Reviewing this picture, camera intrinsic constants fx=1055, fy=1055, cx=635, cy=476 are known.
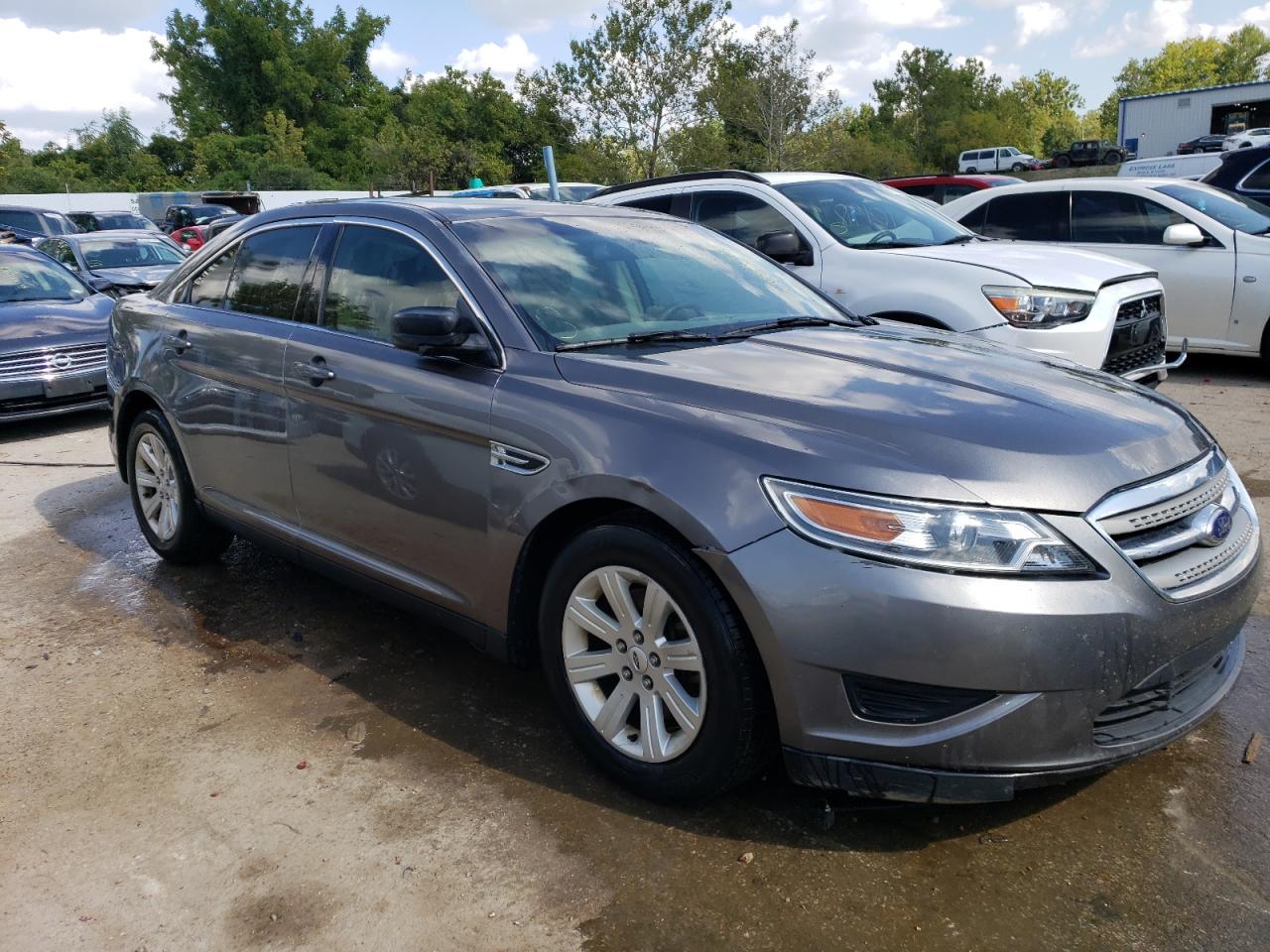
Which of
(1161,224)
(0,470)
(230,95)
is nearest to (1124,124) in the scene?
(1161,224)

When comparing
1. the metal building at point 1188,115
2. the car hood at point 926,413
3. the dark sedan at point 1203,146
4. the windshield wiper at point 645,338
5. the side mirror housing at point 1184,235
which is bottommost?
the car hood at point 926,413

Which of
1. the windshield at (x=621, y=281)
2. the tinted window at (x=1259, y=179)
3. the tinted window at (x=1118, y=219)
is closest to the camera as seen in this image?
the windshield at (x=621, y=281)

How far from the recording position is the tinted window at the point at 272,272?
4.18m

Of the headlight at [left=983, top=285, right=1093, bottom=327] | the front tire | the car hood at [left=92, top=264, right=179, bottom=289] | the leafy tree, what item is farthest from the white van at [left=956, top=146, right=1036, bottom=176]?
the front tire

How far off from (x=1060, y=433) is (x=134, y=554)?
4671 millimetres

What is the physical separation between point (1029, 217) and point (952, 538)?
796cm

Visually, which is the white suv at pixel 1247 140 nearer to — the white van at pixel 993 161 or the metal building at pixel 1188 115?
the metal building at pixel 1188 115

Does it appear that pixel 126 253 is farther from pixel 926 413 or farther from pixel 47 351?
pixel 926 413

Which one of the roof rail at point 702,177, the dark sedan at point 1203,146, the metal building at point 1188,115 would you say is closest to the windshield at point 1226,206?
the roof rail at point 702,177

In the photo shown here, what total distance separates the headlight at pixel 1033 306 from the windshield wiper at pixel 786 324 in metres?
2.65

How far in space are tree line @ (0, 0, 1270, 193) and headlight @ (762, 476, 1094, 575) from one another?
104 ft

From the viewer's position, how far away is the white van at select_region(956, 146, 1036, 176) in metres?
51.2

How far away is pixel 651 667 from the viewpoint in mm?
2814

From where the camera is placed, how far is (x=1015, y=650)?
7.73 feet
